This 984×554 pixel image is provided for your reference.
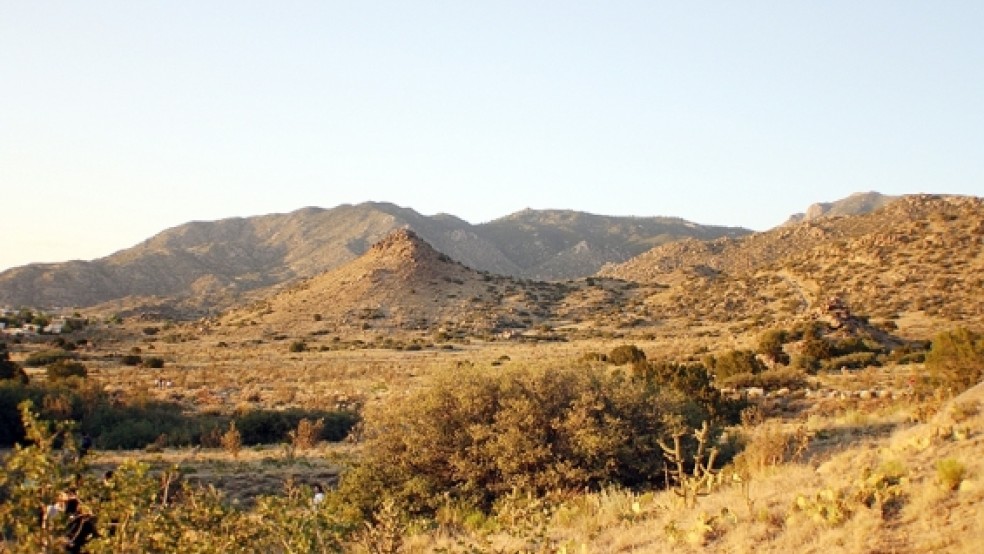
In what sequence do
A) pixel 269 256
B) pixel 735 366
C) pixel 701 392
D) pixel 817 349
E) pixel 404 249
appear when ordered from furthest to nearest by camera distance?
1. pixel 269 256
2. pixel 404 249
3. pixel 817 349
4. pixel 735 366
5. pixel 701 392

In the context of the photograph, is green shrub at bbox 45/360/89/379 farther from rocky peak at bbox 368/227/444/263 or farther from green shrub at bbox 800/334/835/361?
rocky peak at bbox 368/227/444/263

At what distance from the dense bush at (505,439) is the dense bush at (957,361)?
29.7 feet

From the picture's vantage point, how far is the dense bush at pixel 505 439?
39.0ft

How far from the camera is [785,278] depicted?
64.4 m

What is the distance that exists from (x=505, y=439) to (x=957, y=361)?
43.6 feet

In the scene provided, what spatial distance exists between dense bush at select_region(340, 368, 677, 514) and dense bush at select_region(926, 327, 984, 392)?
356 inches

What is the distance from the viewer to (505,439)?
11.8m

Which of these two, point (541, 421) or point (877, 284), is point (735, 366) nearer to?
point (541, 421)

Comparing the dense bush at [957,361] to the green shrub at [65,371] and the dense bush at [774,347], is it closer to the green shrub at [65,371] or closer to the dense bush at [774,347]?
the dense bush at [774,347]

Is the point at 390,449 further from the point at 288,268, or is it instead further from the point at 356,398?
the point at 288,268

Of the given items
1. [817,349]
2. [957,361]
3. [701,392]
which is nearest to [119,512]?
[701,392]

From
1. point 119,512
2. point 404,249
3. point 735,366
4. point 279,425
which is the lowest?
point 279,425

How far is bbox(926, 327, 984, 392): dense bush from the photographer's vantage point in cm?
1770

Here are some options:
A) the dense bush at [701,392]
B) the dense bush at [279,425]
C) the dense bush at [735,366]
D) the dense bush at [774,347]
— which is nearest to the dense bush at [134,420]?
the dense bush at [279,425]
